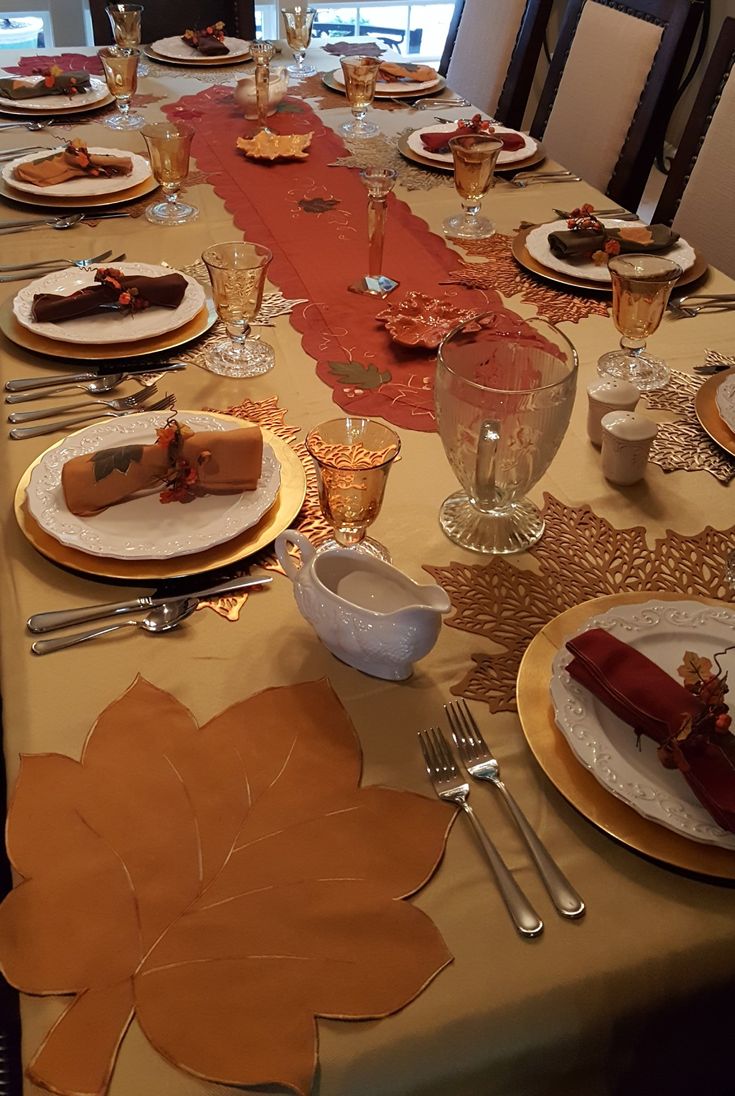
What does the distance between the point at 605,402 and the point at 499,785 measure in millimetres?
465

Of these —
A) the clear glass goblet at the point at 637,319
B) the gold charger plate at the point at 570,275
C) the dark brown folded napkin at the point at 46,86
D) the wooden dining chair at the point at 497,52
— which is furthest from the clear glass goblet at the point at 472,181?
the dark brown folded napkin at the point at 46,86

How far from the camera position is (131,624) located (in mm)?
730

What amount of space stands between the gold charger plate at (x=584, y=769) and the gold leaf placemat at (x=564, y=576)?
28 mm

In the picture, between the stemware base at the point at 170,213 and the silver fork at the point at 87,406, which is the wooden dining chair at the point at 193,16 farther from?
the silver fork at the point at 87,406

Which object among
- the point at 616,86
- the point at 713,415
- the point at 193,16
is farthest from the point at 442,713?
the point at 193,16

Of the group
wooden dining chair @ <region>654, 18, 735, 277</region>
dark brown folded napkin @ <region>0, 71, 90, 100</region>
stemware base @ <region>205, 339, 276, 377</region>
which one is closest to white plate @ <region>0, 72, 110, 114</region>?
dark brown folded napkin @ <region>0, 71, 90, 100</region>

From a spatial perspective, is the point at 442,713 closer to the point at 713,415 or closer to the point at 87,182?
the point at 713,415

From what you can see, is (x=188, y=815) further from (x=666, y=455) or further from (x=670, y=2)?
(x=670, y=2)

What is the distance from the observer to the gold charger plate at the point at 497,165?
Answer: 1.60m

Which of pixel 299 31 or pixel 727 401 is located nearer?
pixel 727 401

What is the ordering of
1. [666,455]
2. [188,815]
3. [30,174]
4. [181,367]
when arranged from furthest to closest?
[30,174] < [181,367] < [666,455] < [188,815]

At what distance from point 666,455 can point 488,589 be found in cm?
28

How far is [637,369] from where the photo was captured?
106cm

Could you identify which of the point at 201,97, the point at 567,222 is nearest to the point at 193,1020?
the point at 567,222
